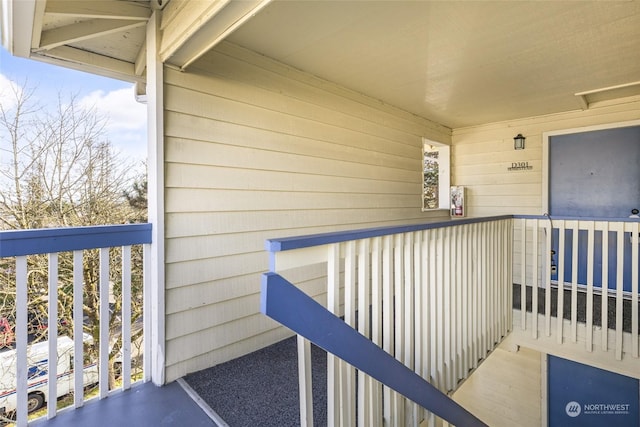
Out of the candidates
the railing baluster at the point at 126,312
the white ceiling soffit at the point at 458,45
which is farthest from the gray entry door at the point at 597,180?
the railing baluster at the point at 126,312

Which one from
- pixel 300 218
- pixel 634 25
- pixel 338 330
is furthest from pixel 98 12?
pixel 634 25

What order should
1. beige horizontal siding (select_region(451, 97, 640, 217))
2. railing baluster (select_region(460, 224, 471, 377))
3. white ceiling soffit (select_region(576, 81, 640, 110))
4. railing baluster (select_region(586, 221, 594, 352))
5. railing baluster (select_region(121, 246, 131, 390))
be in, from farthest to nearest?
beige horizontal siding (select_region(451, 97, 640, 217)), white ceiling soffit (select_region(576, 81, 640, 110)), railing baluster (select_region(586, 221, 594, 352)), railing baluster (select_region(460, 224, 471, 377)), railing baluster (select_region(121, 246, 131, 390))

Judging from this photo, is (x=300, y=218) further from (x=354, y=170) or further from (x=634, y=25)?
(x=634, y=25)

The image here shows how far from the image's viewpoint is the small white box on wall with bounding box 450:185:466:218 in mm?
5059

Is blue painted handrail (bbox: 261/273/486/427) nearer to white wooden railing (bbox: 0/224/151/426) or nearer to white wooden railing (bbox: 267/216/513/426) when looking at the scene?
white wooden railing (bbox: 267/216/513/426)

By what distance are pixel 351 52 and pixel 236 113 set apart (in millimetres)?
1069

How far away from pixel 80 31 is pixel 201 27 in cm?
106

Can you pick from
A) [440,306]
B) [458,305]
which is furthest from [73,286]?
[458,305]

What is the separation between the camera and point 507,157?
15.4 ft

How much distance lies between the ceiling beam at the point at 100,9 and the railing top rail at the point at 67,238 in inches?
47.3

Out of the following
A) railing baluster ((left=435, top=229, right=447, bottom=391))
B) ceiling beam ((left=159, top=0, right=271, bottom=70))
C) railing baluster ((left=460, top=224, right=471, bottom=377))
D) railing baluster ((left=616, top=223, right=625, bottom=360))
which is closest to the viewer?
ceiling beam ((left=159, top=0, right=271, bottom=70))

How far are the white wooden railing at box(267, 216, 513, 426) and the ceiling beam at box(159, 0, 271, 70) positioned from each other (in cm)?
110

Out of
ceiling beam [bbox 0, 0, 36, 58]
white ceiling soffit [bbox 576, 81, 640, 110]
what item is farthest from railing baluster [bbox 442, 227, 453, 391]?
white ceiling soffit [bbox 576, 81, 640, 110]

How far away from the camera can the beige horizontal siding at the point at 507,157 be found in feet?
13.1
